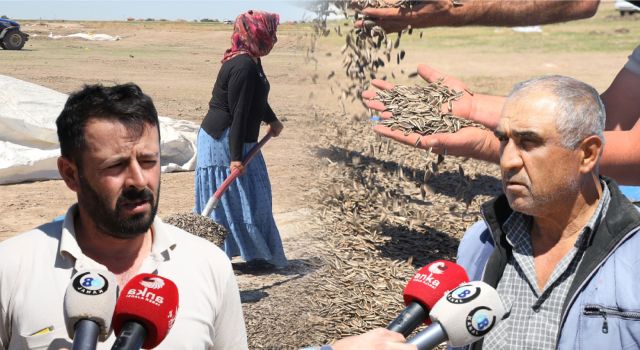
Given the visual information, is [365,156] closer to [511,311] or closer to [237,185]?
[237,185]

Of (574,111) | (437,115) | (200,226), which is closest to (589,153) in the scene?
(574,111)

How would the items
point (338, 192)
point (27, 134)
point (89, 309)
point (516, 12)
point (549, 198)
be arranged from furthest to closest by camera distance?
1. point (27, 134)
2. point (338, 192)
3. point (516, 12)
4. point (549, 198)
5. point (89, 309)

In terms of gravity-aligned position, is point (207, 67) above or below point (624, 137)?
below

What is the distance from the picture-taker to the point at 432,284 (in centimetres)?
251

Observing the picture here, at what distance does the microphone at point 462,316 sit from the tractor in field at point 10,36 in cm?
2568

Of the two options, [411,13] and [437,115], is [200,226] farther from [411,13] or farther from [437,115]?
[411,13]

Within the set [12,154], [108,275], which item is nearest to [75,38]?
[12,154]

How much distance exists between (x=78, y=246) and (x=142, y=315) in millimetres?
754

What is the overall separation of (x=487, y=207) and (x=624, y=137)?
3.89 ft

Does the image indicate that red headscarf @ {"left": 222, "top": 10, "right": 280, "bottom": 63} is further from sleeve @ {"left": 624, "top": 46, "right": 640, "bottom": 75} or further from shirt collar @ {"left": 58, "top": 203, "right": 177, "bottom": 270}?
shirt collar @ {"left": 58, "top": 203, "right": 177, "bottom": 270}

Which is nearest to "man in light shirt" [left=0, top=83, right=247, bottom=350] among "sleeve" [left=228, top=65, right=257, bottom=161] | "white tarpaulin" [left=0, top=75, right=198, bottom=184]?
"sleeve" [left=228, top=65, right=257, bottom=161]

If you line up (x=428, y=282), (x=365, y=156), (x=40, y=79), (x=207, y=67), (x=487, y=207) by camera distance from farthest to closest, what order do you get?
1. (x=207, y=67)
2. (x=40, y=79)
3. (x=365, y=156)
4. (x=487, y=207)
5. (x=428, y=282)

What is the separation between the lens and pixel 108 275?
2.36 meters

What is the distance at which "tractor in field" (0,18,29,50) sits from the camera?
26344mm
